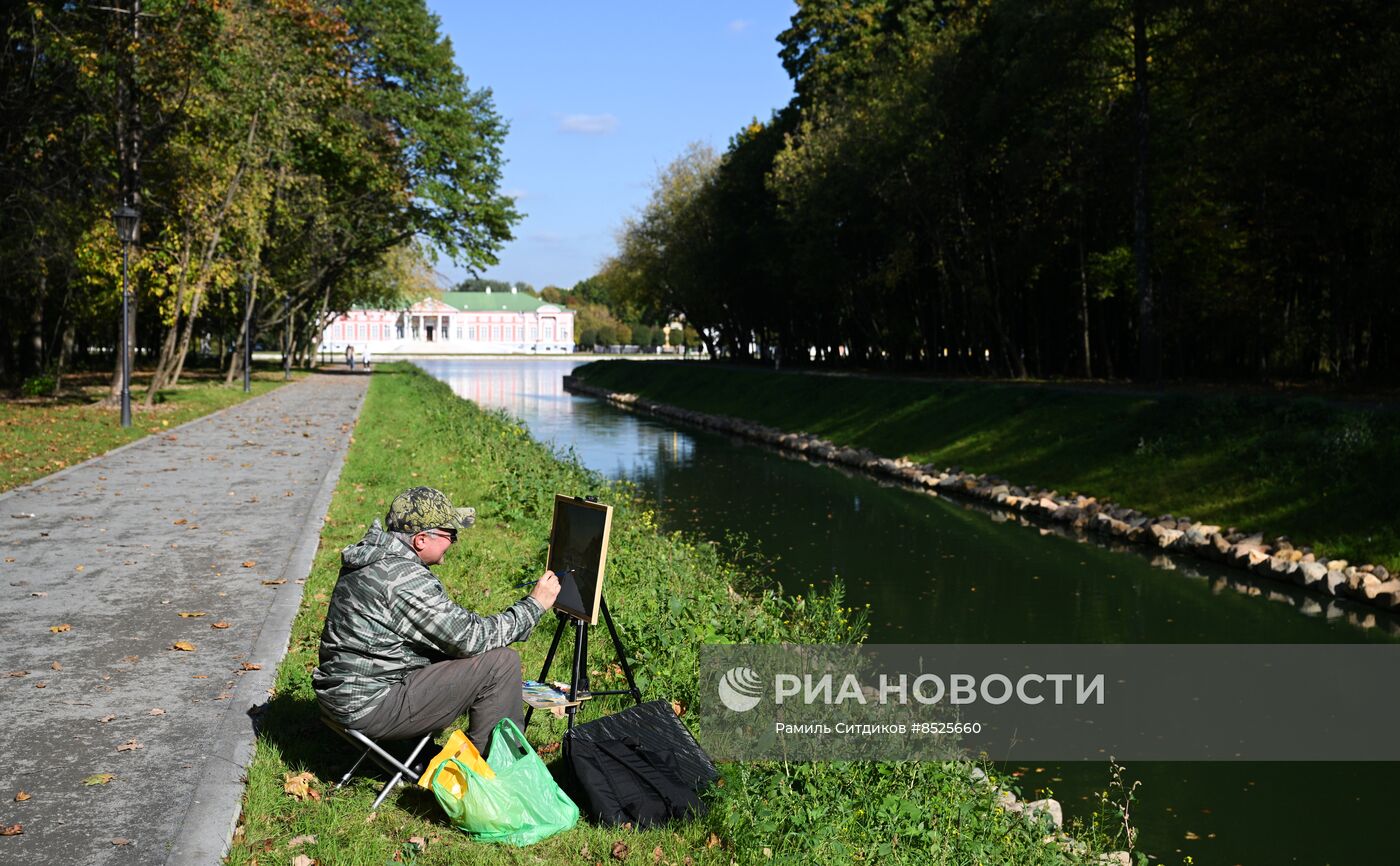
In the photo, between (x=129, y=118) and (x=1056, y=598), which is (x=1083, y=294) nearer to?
(x=1056, y=598)

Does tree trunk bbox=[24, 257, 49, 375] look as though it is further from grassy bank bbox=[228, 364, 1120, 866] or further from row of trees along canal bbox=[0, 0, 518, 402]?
grassy bank bbox=[228, 364, 1120, 866]

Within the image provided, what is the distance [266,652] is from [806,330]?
5644 cm

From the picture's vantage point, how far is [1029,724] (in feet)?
29.9

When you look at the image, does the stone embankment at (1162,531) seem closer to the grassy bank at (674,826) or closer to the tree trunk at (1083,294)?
the grassy bank at (674,826)

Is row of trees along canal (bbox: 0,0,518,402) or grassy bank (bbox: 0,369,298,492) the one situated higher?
row of trees along canal (bbox: 0,0,518,402)

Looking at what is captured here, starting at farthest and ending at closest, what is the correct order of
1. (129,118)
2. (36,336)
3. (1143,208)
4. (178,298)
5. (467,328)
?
(467,328), (36,336), (178,298), (1143,208), (129,118)

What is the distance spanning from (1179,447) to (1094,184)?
1316cm

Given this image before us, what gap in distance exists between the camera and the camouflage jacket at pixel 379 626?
532 cm

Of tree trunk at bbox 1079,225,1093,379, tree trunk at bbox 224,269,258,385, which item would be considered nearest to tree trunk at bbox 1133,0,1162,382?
tree trunk at bbox 1079,225,1093,379

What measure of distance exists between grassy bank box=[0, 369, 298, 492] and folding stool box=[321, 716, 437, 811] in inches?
442

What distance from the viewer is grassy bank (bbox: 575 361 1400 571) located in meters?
16.2

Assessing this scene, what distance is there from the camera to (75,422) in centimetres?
2314

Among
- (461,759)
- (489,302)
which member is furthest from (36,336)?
(489,302)

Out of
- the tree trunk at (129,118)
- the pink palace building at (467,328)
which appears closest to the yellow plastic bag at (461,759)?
the tree trunk at (129,118)
